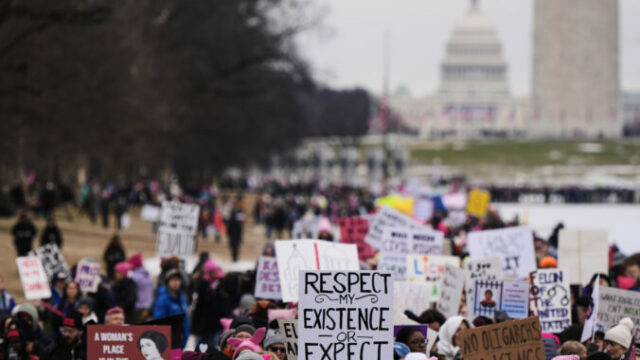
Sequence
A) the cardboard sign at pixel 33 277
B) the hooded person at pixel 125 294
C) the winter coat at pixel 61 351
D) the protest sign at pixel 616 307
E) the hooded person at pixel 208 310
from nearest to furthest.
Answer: the winter coat at pixel 61 351 → the protest sign at pixel 616 307 → the hooded person at pixel 208 310 → the hooded person at pixel 125 294 → the cardboard sign at pixel 33 277

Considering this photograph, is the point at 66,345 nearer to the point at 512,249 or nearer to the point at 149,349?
the point at 149,349

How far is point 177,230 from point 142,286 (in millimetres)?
2296

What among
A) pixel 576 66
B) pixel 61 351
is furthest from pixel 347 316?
pixel 576 66

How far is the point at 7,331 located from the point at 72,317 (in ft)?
1.84

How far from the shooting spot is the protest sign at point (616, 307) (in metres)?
11.8

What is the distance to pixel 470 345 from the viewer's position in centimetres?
966

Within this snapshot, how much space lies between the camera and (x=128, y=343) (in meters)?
9.77

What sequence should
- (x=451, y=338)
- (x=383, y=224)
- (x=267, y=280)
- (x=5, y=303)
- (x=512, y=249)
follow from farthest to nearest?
1. (x=383, y=224)
2. (x=512, y=249)
3. (x=5, y=303)
4. (x=267, y=280)
5. (x=451, y=338)

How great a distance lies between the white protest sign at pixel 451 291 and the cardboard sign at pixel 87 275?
12.2 feet

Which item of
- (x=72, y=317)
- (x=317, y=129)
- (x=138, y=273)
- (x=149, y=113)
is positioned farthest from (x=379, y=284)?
(x=317, y=129)

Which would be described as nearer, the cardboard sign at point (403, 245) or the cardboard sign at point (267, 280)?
the cardboard sign at point (267, 280)

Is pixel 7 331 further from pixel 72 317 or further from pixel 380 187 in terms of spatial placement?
pixel 380 187

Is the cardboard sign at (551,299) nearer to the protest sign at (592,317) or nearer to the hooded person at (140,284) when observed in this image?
the protest sign at (592,317)

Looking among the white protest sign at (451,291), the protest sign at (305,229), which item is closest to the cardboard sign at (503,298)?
the white protest sign at (451,291)
